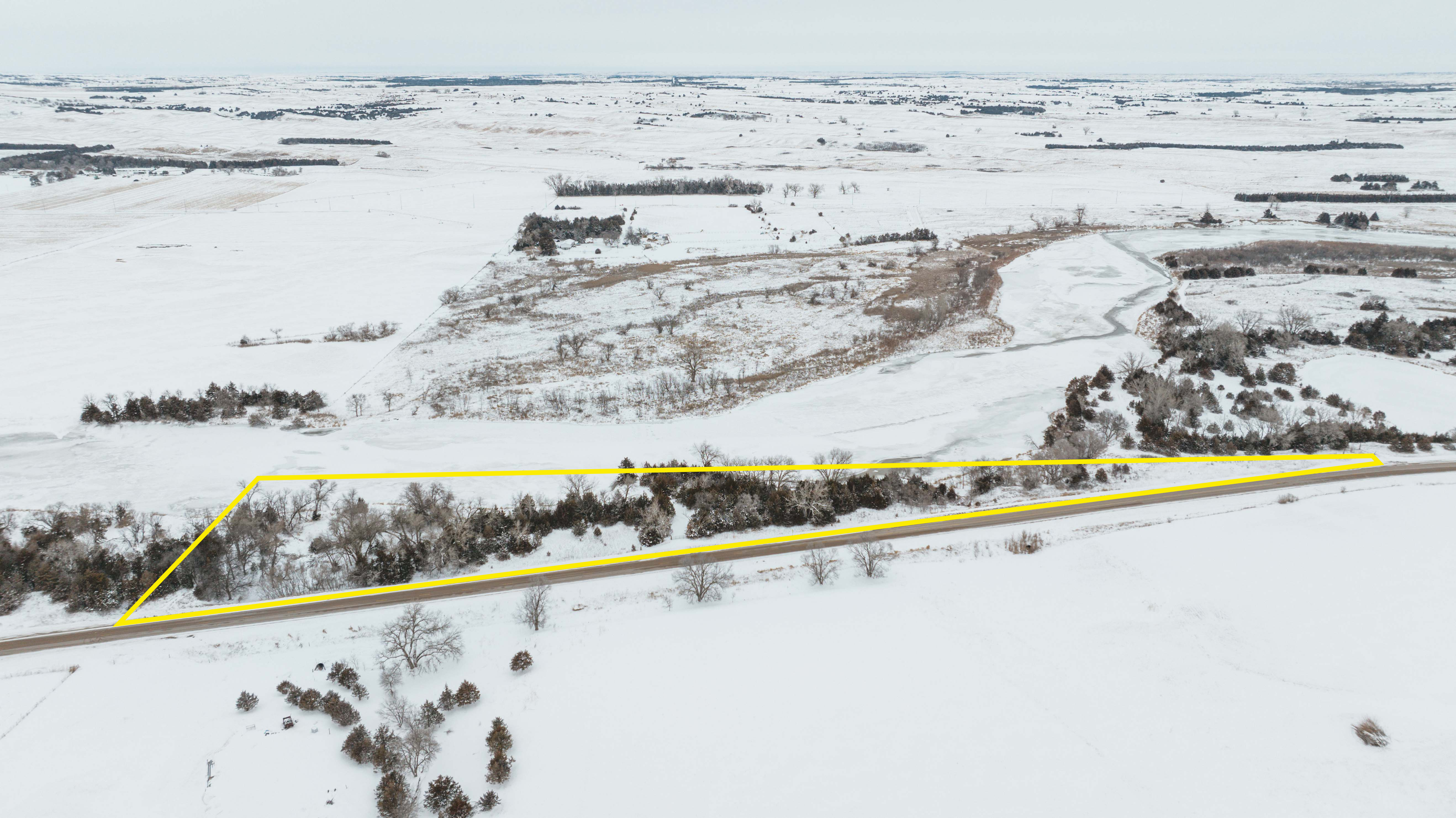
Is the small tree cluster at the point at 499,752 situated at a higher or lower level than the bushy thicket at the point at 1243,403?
lower

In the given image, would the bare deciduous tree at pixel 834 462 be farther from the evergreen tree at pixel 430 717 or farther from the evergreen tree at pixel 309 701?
the evergreen tree at pixel 309 701

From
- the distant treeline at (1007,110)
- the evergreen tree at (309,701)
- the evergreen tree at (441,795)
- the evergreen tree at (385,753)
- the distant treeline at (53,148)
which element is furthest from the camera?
the distant treeline at (1007,110)

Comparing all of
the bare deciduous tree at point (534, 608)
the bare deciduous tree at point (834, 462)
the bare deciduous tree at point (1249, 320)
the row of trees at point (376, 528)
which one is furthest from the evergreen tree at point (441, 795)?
the bare deciduous tree at point (1249, 320)

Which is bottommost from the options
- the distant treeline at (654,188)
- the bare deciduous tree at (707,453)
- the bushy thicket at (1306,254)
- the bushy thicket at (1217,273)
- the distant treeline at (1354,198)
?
the bare deciduous tree at (707,453)

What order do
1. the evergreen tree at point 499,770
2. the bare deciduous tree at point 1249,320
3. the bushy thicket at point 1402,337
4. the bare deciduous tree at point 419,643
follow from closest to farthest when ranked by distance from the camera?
the evergreen tree at point 499,770 → the bare deciduous tree at point 419,643 → the bushy thicket at point 1402,337 → the bare deciduous tree at point 1249,320

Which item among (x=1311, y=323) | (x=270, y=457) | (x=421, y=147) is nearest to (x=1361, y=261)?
(x=1311, y=323)

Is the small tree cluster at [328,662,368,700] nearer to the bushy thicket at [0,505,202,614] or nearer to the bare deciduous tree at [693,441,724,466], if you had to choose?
the bushy thicket at [0,505,202,614]

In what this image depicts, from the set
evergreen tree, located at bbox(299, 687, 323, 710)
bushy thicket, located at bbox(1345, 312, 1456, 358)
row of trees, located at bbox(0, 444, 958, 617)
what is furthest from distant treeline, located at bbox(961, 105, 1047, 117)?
evergreen tree, located at bbox(299, 687, 323, 710)
